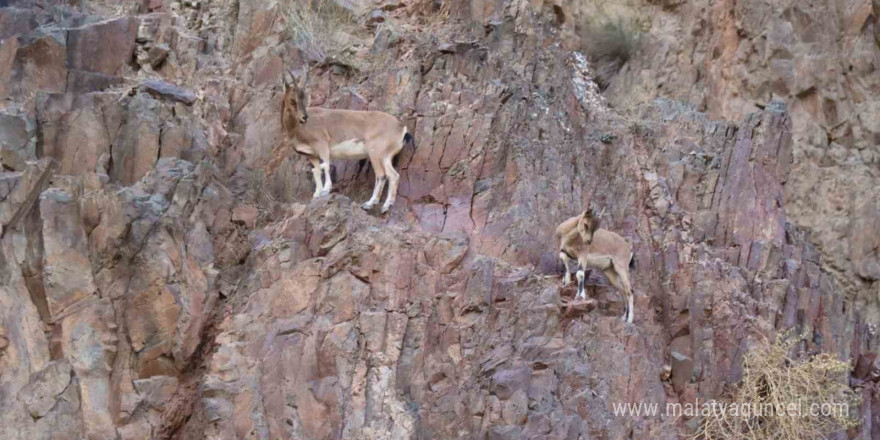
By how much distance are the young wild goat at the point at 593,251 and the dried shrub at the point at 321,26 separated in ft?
16.3

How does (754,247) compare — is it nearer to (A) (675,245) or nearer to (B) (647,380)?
(A) (675,245)

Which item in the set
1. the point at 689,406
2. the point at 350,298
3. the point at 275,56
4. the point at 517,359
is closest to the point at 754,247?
the point at 689,406

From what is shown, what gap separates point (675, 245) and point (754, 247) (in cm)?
134

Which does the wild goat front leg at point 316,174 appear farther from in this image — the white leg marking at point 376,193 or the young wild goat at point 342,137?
the white leg marking at point 376,193

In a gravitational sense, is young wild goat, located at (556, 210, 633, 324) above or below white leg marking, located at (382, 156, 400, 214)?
below

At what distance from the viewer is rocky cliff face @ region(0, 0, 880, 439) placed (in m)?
14.6

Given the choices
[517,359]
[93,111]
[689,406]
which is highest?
[93,111]

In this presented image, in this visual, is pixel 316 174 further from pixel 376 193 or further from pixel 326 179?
pixel 376 193

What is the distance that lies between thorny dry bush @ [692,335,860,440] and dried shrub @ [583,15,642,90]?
937 cm

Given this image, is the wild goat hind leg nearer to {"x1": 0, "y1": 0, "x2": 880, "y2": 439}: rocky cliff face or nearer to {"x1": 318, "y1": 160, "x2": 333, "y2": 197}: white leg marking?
{"x1": 0, "y1": 0, "x2": 880, "y2": 439}: rocky cliff face

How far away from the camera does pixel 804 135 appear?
25094 mm

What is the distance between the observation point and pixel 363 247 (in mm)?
15430

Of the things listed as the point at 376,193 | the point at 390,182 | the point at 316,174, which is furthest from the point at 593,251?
the point at 316,174

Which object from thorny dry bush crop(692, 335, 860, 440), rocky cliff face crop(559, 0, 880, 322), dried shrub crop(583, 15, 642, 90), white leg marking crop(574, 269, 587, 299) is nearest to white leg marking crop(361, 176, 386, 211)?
white leg marking crop(574, 269, 587, 299)
